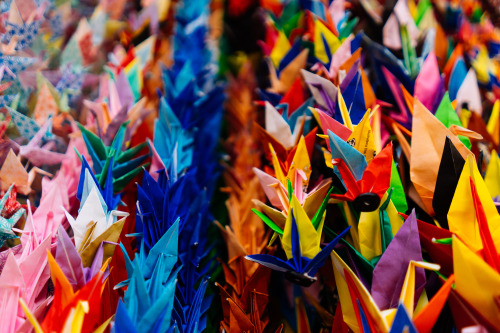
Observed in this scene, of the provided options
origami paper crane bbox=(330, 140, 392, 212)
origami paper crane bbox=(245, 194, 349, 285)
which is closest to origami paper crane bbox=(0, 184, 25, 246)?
origami paper crane bbox=(245, 194, 349, 285)

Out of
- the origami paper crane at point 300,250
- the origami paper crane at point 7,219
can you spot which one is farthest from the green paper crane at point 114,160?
the origami paper crane at point 300,250

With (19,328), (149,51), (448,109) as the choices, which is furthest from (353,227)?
(149,51)

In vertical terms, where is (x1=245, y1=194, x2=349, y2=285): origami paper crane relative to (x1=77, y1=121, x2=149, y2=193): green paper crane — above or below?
below

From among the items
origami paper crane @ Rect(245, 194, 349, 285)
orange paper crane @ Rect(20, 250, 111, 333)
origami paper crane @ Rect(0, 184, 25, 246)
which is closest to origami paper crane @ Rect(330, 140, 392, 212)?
origami paper crane @ Rect(245, 194, 349, 285)

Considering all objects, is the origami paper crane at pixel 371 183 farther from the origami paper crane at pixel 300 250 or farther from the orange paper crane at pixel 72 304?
the orange paper crane at pixel 72 304

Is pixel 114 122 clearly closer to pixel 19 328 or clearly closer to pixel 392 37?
pixel 19 328

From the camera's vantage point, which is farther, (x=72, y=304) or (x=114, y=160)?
(x=114, y=160)

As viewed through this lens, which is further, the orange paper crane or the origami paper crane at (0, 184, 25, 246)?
the origami paper crane at (0, 184, 25, 246)

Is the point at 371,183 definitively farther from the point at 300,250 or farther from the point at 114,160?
the point at 114,160

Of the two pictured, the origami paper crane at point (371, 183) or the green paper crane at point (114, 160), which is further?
the green paper crane at point (114, 160)

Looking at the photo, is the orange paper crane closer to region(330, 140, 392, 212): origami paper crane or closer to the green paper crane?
the green paper crane

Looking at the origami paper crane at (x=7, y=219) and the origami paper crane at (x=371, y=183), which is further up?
the origami paper crane at (x=371, y=183)

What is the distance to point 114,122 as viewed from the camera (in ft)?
2.20

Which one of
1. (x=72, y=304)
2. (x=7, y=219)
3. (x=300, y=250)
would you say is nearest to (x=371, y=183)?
(x=300, y=250)
